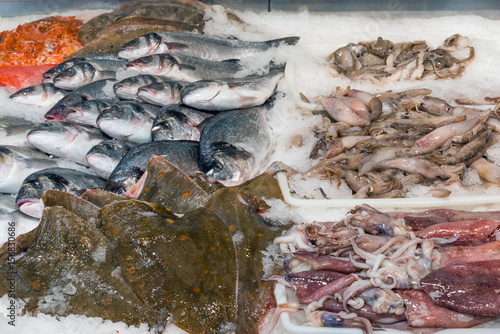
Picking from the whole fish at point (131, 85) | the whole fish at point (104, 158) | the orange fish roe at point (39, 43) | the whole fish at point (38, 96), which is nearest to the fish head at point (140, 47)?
the whole fish at point (131, 85)

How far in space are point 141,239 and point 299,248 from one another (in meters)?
0.92

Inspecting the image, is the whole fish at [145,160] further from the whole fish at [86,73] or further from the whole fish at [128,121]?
the whole fish at [86,73]

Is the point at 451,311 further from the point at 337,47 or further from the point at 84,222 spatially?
the point at 337,47

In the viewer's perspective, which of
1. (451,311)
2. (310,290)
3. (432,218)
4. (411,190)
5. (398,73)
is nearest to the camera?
(451,311)

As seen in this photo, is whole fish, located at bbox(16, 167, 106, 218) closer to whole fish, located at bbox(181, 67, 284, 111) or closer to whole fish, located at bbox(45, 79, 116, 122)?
whole fish, located at bbox(45, 79, 116, 122)

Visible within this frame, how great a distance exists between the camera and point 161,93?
152 inches

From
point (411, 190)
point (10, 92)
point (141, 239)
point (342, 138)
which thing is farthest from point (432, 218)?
point (10, 92)

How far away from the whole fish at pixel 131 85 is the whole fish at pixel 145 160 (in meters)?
0.84

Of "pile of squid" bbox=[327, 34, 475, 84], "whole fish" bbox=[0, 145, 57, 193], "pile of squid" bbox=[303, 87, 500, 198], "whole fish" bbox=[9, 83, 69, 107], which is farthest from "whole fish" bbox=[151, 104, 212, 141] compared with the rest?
"pile of squid" bbox=[327, 34, 475, 84]

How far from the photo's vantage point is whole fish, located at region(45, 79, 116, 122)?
4.02 m

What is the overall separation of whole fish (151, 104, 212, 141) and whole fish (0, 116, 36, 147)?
1.32m

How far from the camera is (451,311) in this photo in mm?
2082

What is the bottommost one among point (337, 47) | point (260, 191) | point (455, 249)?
point (260, 191)

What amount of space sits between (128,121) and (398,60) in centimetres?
302
